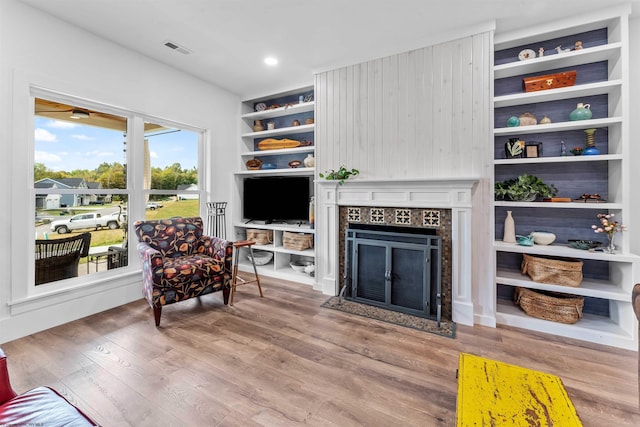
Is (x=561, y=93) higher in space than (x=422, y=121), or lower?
higher

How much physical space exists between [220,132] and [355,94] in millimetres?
2137

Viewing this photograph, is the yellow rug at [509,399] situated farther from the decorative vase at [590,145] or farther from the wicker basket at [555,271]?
the decorative vase at [590,145]

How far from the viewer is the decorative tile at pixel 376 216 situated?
3094 millimetres

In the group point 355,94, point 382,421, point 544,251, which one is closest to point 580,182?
point 544,251

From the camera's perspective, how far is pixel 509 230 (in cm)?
269

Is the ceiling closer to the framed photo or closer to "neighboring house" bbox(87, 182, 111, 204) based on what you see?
the framed photo

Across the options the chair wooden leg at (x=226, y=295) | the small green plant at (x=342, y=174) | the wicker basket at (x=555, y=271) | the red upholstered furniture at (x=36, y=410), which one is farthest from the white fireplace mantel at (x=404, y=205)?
the red upholstered furniture at (x=36, y=410)

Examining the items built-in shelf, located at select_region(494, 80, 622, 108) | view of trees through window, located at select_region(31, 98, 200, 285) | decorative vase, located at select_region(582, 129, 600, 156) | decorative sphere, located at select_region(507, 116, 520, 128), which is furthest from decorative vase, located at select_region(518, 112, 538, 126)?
view of trees through window, located at select_region(31, 98, 200, 285)

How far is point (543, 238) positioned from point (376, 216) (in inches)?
60.8

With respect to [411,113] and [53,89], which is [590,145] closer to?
[411,113]

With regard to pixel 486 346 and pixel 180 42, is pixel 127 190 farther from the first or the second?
pixel 486 346

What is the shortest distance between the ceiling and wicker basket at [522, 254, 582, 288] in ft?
7.05

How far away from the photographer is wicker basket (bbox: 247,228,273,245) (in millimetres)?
4215

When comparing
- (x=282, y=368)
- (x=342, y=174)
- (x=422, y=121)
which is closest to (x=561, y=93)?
(x=422, y=121)
